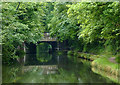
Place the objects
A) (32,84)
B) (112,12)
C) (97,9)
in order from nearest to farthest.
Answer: (32,84) < (112,12) < (97,9)

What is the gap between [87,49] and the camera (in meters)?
34.8

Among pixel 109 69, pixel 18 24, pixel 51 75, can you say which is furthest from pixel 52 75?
pixel 18 24

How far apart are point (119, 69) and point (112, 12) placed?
418cm

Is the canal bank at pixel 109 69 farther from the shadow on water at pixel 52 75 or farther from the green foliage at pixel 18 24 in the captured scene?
the green foliage at pixel 18 24

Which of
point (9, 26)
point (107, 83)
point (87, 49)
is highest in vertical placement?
point (9, 26)

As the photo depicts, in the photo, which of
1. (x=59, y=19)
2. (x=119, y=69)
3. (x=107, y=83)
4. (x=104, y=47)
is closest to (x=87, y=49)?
(x=104, y=47)

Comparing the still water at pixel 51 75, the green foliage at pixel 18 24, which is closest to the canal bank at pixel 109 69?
the still water at pixel 51 75

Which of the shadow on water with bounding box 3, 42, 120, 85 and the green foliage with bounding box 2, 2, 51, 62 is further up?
the green foliage with bounding box 2, 2, 51, 62

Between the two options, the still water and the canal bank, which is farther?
the canal bank

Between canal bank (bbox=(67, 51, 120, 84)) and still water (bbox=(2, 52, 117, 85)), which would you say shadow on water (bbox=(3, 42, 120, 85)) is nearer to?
still water (bbox=(2, 52, 117, 85))

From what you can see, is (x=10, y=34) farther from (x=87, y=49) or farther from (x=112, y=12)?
(x=87, y=49)

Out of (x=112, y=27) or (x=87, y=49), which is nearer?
(x=112, y=27)

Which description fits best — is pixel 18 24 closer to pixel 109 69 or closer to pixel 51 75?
pixel 51 75

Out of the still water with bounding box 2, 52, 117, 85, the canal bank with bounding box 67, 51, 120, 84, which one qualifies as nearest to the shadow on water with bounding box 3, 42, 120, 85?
the still water with bounding box 2, 52, 117, 85
